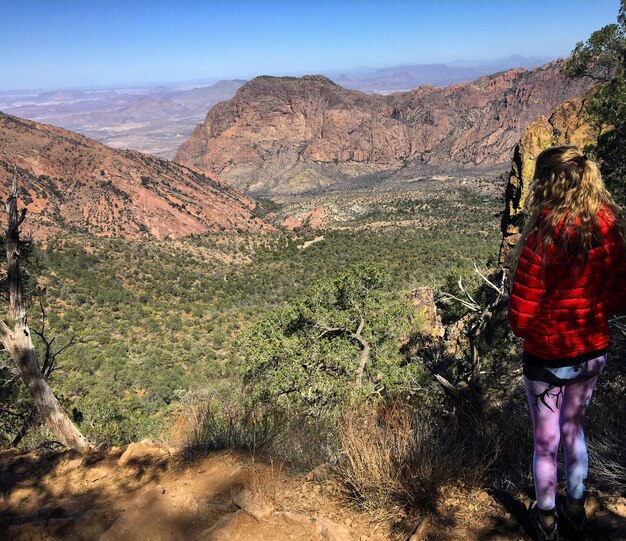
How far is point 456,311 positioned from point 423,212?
181 feet

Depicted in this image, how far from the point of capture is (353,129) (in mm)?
154375

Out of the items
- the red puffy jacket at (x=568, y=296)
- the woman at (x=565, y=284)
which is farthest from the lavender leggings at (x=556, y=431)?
the red puffy jacket at (x=568, y=296)

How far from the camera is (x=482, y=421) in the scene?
3285mm

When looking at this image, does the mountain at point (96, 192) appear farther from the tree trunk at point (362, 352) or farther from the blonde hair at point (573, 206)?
the blonde hair at point (573, 206)

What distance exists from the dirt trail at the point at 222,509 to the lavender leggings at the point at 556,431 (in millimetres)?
340

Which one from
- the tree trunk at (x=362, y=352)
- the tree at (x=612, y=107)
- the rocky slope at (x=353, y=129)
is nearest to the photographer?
the tree at (x=612, y=107)

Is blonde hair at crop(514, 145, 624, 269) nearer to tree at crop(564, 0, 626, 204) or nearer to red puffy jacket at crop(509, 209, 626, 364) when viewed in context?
red puffy jacket at crop(509, 209, 626, 364)

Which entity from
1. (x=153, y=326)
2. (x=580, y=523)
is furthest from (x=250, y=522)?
(x=153, y=326)

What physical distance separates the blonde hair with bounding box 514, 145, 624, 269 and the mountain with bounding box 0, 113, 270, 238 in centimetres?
4476

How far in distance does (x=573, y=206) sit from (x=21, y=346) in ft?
19.0

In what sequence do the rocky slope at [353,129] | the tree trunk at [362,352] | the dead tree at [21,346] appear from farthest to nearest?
the rocky slope at [353,129] → the tree trunk at [362,352] → the dead tree at [21,346]

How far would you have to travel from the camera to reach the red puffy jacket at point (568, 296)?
6.23ft

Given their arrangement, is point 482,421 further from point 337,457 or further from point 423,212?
point 423,212

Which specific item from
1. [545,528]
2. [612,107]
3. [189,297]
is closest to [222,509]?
[545,528]
